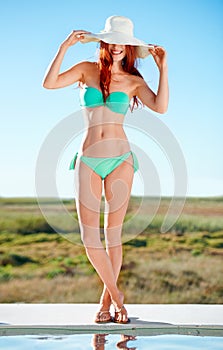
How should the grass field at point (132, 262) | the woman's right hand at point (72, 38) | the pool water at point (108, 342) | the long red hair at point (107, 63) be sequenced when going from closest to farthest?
the pool water at point (108, 342), the woman's right hand at point (72, 38), the long red hair at point (107, 63), the grass field at point (132, 262)

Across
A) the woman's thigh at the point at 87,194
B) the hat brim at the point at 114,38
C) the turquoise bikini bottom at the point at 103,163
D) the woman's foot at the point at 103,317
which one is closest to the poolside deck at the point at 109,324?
the woman's foot at the point at 103,317

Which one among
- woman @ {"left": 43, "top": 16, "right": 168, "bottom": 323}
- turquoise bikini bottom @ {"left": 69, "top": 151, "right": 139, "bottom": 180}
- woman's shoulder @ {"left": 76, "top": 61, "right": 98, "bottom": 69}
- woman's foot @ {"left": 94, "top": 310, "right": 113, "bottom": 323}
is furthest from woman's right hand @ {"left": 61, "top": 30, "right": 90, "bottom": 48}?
woman's foot @ {"left": 94, "top": 310, "right": 113, "bottom": 323}

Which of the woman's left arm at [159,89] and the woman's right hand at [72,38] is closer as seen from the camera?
the woman's right hand at [72,38]

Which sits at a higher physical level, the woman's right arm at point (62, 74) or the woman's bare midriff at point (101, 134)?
the woman's right arm at point (62, 74)

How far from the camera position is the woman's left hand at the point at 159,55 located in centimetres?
272

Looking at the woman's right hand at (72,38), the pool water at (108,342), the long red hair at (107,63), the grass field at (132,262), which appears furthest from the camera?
the grass field at (132,262)

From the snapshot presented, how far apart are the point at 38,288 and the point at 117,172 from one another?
939cm

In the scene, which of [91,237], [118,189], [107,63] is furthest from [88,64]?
[91,237]

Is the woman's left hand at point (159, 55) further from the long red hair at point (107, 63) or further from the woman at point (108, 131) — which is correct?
the long red hair at point (107, 63)

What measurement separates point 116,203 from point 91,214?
148 mm

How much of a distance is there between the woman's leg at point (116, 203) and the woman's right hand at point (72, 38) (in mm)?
576

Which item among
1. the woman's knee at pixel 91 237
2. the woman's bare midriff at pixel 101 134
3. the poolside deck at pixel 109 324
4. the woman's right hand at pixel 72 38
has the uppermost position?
the woman's right hand at pixel 72 38

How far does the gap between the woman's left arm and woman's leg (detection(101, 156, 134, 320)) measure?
0.88 ft

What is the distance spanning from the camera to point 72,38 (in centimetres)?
264
